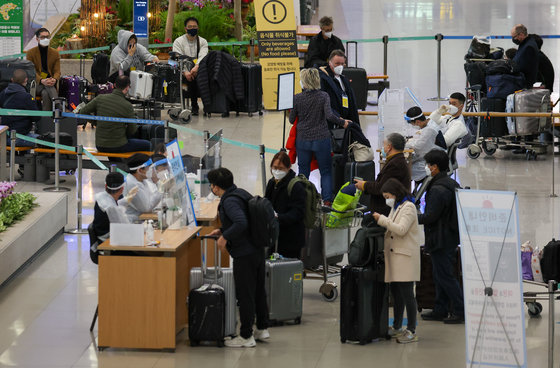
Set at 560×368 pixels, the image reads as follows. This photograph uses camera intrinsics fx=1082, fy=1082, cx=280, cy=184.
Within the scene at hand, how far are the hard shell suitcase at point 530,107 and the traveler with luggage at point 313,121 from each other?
3971 mm

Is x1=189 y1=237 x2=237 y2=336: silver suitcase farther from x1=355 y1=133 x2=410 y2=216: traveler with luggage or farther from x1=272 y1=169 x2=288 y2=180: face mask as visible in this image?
x1=355 y1=133 x2=410 y2=216: traveler with luggage

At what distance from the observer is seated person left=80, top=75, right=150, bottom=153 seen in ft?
43.8

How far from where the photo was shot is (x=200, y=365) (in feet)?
25.8

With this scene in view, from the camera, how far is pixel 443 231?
8727 mm

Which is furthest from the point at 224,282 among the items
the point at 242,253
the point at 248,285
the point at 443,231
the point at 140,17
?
the point at 140,17

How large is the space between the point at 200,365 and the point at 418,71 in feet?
49.4

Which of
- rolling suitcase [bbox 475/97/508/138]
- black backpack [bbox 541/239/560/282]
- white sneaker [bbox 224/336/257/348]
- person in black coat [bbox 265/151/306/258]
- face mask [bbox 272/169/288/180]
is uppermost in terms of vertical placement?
rolling suitcase [bbox 475/97/508/138]

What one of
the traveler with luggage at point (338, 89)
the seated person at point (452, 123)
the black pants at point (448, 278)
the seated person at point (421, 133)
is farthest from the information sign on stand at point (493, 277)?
the traveler with luggage at point (338, 89)

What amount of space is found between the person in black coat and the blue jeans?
2734 millimetres

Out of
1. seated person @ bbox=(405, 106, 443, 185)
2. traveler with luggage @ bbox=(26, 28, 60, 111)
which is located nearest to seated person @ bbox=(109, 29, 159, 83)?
traveler with luggage @ bbox=(26, 28, 60, 111)

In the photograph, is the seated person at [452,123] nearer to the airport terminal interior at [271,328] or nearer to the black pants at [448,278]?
the airport terminal interior at [271,328]

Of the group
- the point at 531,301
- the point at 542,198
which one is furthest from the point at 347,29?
the point at 531,301

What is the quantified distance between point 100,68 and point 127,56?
1.13 metres

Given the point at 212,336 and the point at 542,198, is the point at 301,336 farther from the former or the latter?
the point at 542,198
